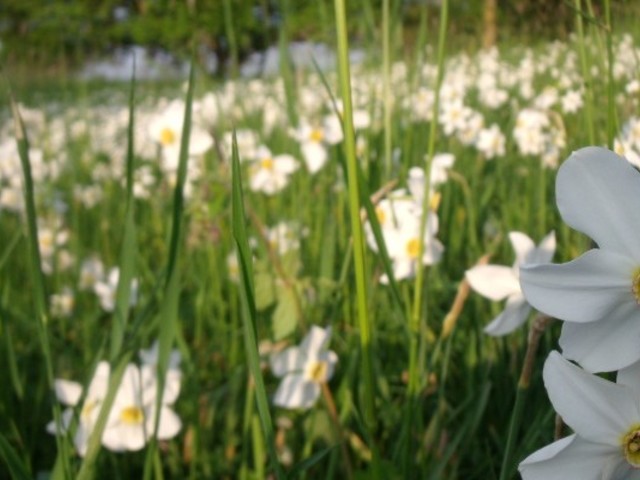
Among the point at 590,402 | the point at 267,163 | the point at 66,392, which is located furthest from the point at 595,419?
the point at 267,163

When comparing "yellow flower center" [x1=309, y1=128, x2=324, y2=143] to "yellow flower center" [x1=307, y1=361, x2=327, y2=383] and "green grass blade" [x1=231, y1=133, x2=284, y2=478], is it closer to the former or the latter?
"yellow flower center" [x1=307, y1=361, x2=327, y2=383]

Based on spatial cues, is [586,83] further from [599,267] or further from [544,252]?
[599,267]

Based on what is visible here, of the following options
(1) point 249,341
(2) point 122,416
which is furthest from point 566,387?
(2) point 122,416

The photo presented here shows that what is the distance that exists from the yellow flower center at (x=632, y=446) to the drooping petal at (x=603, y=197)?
9cm

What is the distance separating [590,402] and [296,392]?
0.64 m

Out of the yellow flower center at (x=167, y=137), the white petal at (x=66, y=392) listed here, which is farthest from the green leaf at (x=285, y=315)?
the yellow flower center at (x=167, y=137)

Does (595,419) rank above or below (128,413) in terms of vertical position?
above

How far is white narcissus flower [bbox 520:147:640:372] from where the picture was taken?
375 mm

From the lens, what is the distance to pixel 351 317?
3.96ft

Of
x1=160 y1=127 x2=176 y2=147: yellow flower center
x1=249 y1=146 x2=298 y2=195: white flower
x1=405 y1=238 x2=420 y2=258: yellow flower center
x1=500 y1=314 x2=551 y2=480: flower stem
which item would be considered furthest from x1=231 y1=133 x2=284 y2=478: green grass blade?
x1=249 y1=146 x2=298 y2=195: white flower

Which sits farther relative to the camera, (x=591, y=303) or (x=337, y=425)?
(x=337, y=425)

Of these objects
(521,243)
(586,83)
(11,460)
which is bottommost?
(11,460)

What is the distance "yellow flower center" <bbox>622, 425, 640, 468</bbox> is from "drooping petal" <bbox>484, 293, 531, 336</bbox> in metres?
0.22

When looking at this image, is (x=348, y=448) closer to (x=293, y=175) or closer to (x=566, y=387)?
(x=566, y=387)
